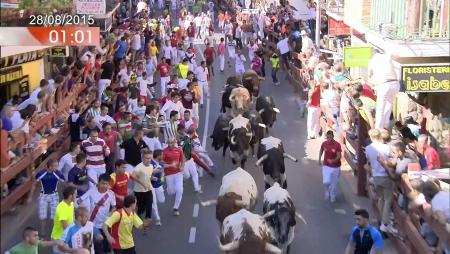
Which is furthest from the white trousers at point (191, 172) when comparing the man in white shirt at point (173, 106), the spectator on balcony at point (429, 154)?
the spectator on balcony at point (429, 154)

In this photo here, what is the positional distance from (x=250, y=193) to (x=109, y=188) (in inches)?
96.4

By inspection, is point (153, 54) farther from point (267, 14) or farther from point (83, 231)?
point (83, 231)

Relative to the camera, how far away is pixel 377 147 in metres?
14.9

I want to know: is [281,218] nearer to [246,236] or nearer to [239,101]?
[246,236]

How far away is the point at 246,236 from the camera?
11.4m

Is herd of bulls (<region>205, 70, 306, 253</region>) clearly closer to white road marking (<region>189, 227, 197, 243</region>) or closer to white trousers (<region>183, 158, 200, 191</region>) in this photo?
white road marking (<region>189, 227, 197, 243</region>)

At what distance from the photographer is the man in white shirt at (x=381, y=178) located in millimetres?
14500

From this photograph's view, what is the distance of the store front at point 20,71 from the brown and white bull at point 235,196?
7.14 m

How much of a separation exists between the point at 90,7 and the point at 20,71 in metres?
3.22

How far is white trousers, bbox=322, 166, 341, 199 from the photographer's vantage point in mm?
16828

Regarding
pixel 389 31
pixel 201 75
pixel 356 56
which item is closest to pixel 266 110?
pixel 356 56

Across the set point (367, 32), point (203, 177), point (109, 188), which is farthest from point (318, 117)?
point (109, 188)

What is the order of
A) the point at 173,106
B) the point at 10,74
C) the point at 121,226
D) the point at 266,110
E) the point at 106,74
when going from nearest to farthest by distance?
the point at 121,226, the point at 173,106, the point at 10,74, the point at 266,110, the point at 106,74

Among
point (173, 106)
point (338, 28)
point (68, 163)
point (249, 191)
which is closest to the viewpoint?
point (249, 191)
